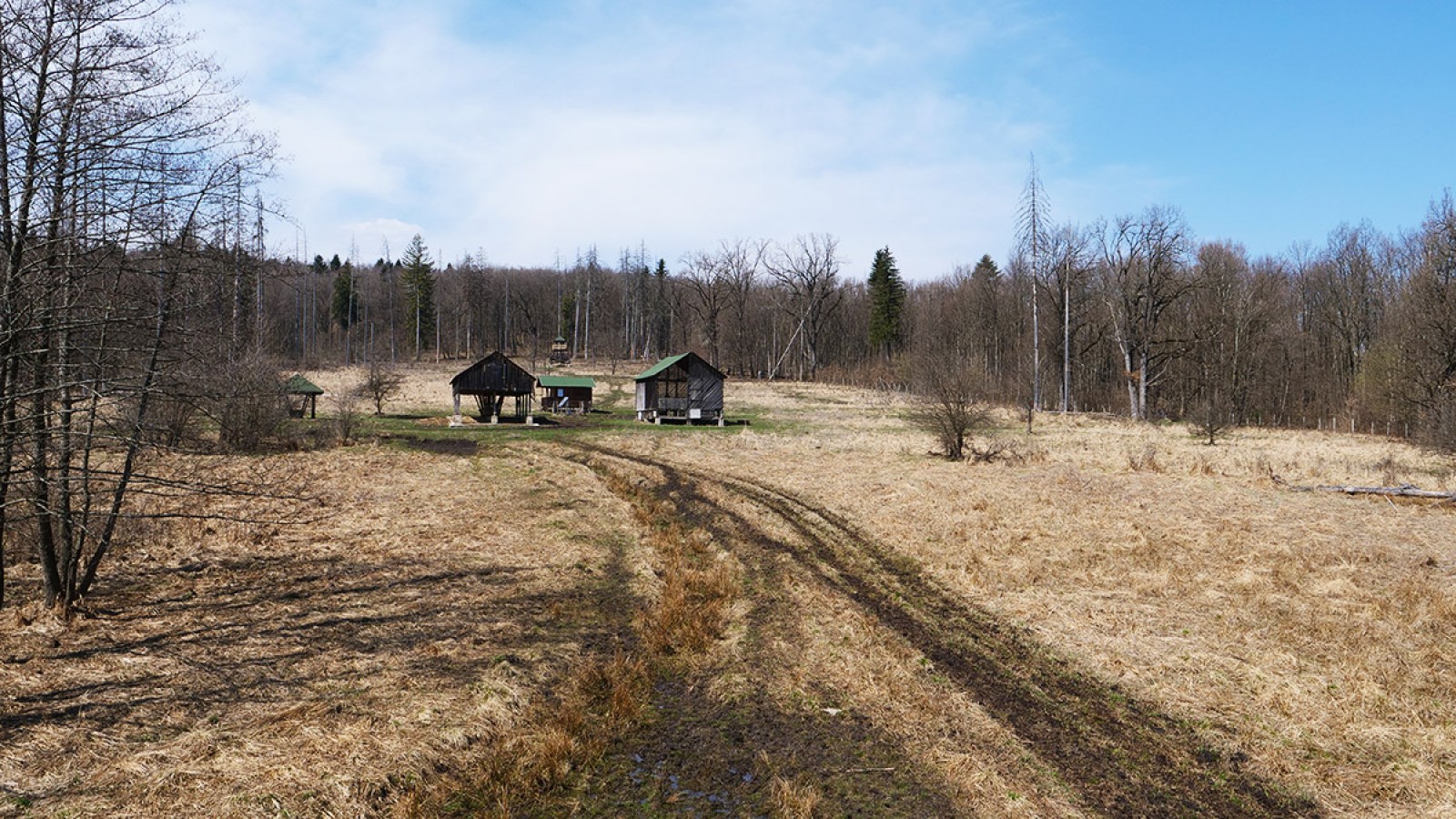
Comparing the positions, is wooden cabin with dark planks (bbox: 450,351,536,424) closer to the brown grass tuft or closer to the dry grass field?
the dry grass field

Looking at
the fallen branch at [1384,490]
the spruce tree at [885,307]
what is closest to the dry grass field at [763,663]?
the fallen branch at [1384,490]

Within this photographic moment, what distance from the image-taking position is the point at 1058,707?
24.1ft

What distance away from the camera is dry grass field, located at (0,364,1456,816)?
19.5 ft

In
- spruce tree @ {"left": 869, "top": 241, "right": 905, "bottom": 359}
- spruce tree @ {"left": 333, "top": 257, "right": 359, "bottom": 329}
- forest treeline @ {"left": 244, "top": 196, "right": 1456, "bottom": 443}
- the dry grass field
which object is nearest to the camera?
the dry grass field

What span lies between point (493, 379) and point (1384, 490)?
36887mm

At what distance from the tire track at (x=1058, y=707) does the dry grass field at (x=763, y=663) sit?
0.13ft

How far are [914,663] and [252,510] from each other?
14.6 m

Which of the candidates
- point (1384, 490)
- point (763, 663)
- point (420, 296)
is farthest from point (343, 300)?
point (1384, 490)

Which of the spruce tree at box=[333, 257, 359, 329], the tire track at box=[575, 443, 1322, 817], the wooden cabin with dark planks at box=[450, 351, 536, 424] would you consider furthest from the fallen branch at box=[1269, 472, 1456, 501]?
the spruce tree at box=[333, 257, 359, 329]

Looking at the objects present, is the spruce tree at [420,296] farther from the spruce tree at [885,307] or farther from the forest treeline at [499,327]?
the spruce tree at [885,307]

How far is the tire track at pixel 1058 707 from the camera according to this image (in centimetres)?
585

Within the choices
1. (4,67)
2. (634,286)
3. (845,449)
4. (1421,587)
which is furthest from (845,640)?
(634,286)

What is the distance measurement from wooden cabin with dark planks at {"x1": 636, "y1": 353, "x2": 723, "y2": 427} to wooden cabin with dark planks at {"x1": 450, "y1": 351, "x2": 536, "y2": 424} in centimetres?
692

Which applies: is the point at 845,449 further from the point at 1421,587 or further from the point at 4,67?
the point at 4,67
